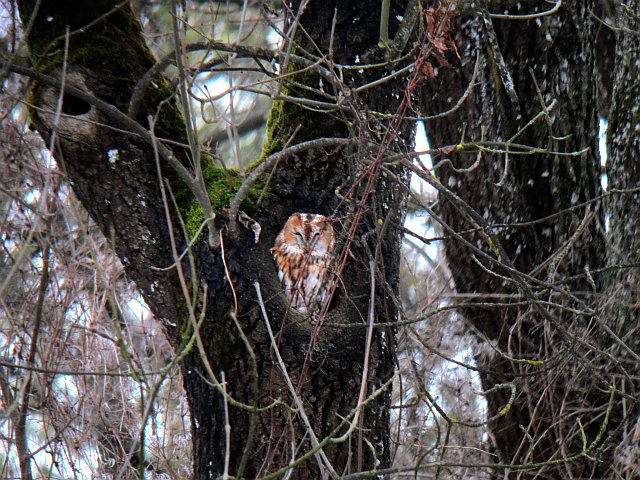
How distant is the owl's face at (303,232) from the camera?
317cm

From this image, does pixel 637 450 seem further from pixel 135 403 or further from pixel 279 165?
pixel 135 403

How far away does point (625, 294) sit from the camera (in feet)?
11.5

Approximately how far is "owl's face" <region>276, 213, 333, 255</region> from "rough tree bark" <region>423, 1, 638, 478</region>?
706 millimetres

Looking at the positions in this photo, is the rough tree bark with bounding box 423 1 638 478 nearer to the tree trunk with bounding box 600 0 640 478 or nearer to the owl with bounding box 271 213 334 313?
the tree trunk with bounding box 600 0 640 478

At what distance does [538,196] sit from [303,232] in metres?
1.37

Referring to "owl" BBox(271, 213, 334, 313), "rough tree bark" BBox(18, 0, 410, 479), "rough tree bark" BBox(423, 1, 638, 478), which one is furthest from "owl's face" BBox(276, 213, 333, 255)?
"rough tree bark" BBox(423, 1, 638, 478)

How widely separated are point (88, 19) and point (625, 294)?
245cm

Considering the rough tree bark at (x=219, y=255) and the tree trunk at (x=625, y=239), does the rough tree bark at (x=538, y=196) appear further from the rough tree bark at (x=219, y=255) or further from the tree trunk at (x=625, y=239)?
the rough tree bark at (x=219, y=255)

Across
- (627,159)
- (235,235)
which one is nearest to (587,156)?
(627,159)

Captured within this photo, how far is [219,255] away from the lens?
9.08 feet

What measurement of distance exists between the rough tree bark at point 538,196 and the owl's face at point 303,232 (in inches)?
27.8

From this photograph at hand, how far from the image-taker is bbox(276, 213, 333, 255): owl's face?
317 centimetres

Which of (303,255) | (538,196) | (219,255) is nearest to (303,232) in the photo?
(303,255)

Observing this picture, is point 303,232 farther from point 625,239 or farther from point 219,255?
point 625,239
